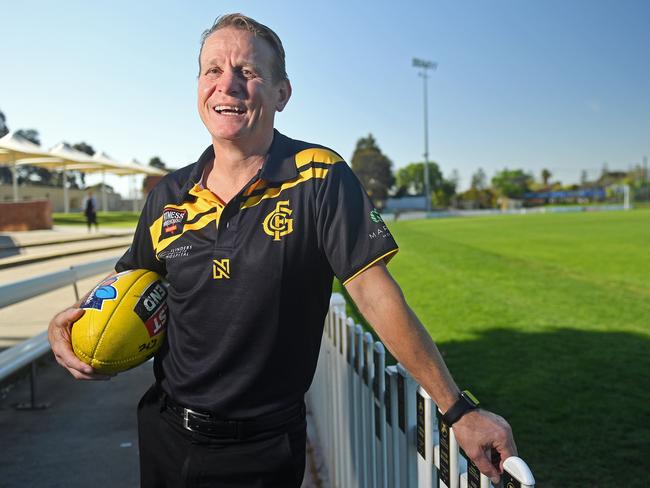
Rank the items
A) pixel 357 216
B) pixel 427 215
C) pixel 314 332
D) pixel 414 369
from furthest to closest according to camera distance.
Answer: pixel 427 215 → pixel 314 332 → pixel 357 216 → pixel 414 369

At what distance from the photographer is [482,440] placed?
133 centimetres

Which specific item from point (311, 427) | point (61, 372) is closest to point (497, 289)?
point (311, 427)

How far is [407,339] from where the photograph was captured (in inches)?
57.1

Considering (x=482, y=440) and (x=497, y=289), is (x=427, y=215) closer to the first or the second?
(x=497, y=289)

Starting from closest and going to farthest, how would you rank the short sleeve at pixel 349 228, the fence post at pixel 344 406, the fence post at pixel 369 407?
the short sleeve at pixel 349 228
the fence post at pixel 369 407
the fence post at pixel 344 406

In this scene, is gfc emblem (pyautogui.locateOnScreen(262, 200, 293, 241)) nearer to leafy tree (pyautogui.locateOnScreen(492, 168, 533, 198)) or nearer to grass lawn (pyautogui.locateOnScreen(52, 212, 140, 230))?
grass lawn (pyautogui.locateOnScreen(52, 212, 140, 230))

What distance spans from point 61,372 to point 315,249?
4.86 metres

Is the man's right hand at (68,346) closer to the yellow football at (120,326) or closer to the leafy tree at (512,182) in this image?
the yellow football at (120,326)

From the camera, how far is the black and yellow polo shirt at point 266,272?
1616mm

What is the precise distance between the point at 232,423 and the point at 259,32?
1304 millimetres

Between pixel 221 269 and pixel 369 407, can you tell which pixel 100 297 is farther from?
pixel 369 407

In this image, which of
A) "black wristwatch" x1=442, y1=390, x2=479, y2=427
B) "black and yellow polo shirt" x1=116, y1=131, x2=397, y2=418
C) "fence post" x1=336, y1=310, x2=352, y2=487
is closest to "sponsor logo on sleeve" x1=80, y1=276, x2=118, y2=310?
"black and yellow polo shirt" x1=116, y1=131, x2=397, y2=418

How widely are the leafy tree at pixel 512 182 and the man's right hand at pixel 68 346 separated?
133m

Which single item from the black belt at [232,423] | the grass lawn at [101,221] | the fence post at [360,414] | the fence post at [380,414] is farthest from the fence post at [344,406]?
the grass lawn at [101,221]
